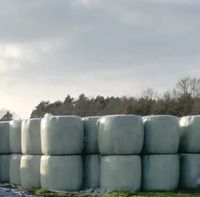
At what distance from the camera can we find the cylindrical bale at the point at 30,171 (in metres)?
14.6

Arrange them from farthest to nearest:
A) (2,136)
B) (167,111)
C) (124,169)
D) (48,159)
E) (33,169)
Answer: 1. (167,111)
2. (2,136)
3. (33,169)
4. (48,159)
5. (124,169)

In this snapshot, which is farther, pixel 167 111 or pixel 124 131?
pixel 167 111

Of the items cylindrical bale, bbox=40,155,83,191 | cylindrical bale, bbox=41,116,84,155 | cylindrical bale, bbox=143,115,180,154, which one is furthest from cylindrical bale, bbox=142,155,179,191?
cylindrical bale, bbox=41,116,84,155

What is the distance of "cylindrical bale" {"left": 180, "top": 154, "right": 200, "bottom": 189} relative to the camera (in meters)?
13.3

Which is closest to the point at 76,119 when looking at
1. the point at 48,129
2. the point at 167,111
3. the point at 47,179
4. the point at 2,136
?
the point at 48,129

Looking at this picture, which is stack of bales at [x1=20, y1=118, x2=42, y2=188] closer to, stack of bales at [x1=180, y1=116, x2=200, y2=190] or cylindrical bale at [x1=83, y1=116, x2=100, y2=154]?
cylindrical bale at [x1=83, y1=116, x2=100, y2=154]

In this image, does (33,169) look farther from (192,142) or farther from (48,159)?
(192,142)

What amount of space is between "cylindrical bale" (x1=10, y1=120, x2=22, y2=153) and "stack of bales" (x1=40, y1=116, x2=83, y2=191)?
7.35 feet

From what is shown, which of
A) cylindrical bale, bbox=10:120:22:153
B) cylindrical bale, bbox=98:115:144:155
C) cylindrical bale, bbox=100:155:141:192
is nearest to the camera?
cylindrical bale, bbox=100:155:141:192

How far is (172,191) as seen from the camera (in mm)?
12922

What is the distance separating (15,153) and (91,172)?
3.34 metres

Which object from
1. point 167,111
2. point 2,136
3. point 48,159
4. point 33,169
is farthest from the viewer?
point 167,111

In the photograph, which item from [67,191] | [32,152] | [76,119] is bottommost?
[67,191]

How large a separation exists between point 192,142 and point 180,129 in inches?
20.1
